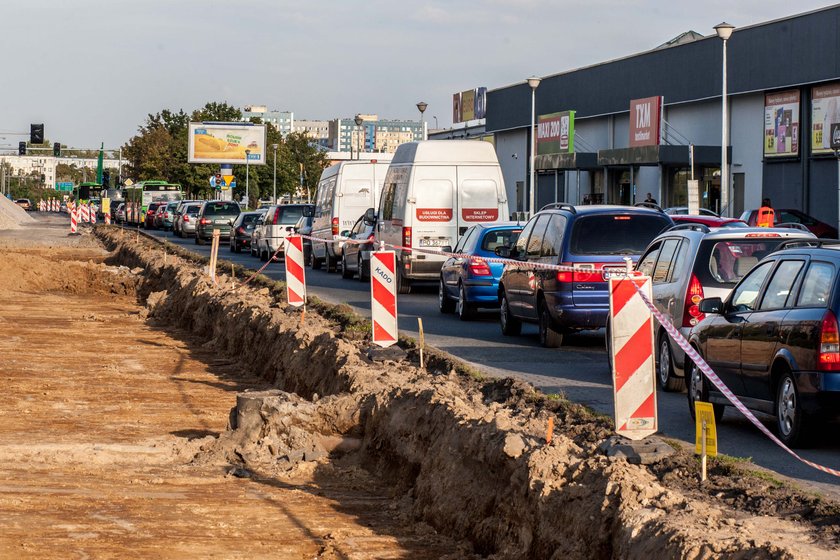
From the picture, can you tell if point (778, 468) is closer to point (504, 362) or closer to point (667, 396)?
point (667, 396)

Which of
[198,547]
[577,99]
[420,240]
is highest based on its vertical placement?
[577,99]

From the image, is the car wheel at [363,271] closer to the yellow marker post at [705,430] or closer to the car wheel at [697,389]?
the car wheel at [697,389]

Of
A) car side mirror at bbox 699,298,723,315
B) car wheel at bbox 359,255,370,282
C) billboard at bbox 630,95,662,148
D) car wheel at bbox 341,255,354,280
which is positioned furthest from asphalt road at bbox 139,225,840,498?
billboard at bbox 630,95,662,148

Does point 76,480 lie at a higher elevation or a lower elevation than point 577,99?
lower

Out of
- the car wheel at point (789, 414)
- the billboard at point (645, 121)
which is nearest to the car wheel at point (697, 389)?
the car wheel at point (789, 414)

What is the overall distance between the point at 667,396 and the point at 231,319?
7.72m

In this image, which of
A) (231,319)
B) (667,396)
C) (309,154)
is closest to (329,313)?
(231,319)

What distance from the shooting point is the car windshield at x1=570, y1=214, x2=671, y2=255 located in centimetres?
1691

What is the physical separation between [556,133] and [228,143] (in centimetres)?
3434

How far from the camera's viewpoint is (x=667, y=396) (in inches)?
523

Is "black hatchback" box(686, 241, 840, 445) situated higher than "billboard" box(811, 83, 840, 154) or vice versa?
"billboard" box(811, 83, 840, 154)

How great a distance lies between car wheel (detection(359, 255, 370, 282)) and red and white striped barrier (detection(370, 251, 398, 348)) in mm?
15743

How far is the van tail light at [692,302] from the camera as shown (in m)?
13.4

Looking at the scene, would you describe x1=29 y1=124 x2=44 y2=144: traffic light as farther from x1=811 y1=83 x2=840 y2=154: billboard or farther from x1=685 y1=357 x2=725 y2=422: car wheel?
x1=685 y1=357 x2=725 y2=422: car wheel
